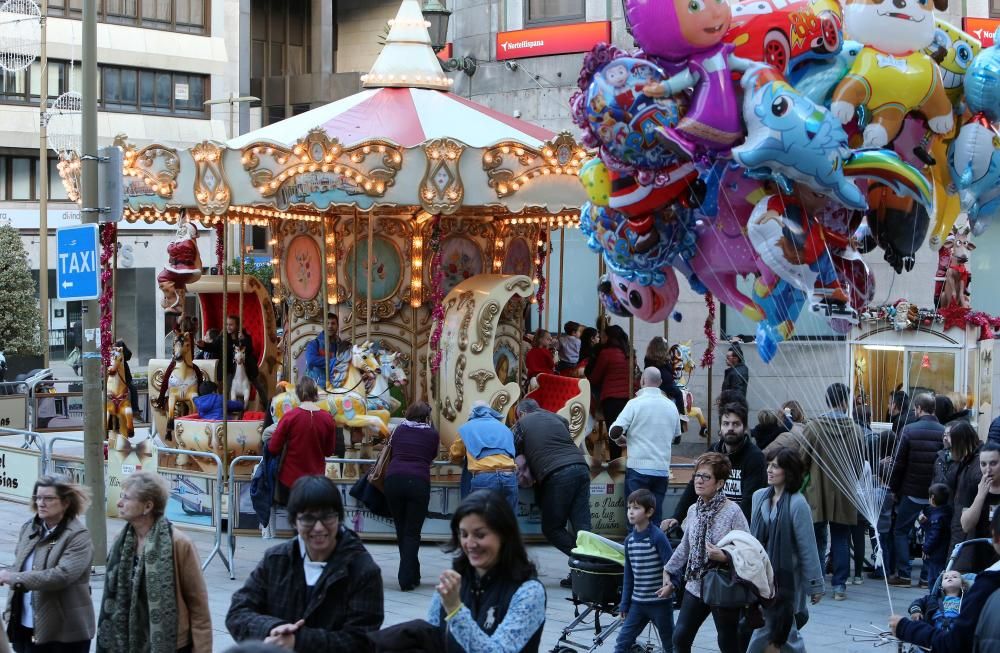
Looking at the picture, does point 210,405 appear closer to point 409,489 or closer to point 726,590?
point 409,489

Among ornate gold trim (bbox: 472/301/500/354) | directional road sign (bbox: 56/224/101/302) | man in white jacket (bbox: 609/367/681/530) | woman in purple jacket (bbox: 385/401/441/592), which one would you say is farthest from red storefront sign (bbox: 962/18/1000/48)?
directional road sign (bbox: 56/224/101/302)

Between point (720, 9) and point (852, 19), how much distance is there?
1.36m

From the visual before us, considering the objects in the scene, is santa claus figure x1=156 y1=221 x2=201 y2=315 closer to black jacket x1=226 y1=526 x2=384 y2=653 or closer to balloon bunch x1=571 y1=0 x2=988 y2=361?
balloon bunch x1=571 y1=0 x2=988 y2=361

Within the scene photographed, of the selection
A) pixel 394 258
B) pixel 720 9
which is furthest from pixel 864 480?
pixel 394 258

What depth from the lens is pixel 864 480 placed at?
11211 mm

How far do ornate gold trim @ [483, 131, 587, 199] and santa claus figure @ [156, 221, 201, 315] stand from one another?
16.5 feet

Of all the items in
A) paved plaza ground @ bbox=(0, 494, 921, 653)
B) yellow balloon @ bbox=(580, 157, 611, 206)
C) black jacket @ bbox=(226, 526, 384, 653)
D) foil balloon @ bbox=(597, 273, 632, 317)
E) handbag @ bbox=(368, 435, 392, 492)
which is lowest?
paved plaza ground @ bbox=(0, 494, 921, 653)

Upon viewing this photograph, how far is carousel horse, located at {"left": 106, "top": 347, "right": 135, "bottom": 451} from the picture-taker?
711 inches

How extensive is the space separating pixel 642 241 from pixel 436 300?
162 inches

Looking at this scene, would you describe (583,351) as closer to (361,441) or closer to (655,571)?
(361,441)

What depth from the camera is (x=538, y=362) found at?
18.0m

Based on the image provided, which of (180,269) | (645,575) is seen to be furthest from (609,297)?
(180,269)

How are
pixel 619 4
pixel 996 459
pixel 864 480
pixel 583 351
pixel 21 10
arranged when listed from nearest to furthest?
pixel 996 459 < pixel 864 480 < pixel 583 351 < pixel 619 4 < pixel 21 10

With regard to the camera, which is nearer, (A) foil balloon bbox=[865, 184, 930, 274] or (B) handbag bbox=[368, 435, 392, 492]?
(A) foil balloon bbox=[865, 184, 930, 274]
